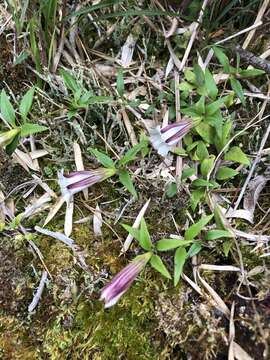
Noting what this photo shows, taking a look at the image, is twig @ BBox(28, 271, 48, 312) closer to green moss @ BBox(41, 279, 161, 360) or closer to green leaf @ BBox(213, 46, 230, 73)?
green moss @ BBox(41, 279, 161, 360)

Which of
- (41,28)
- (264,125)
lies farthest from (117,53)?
(264,125)

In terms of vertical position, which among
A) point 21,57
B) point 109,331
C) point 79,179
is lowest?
point 109,331

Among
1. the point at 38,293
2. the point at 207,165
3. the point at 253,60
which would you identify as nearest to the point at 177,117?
the point at 207,165

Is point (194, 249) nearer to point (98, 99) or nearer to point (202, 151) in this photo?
point (202, 151)

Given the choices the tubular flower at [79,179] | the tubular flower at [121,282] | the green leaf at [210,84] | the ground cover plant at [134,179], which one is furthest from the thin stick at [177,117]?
the tubular flower at [121,282]

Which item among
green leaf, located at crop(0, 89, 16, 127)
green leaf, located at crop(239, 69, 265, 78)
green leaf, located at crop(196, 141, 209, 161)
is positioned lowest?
green leaf, located at crop(196, 141, 209, 161)

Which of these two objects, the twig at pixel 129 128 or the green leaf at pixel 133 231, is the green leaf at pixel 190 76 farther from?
the green leaf at pixel 133 231

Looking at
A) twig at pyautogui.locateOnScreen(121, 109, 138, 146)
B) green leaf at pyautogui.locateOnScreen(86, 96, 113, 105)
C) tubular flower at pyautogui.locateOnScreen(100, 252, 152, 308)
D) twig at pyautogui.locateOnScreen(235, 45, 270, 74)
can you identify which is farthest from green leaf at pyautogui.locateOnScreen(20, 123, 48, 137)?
twig at pyautogui.locateOnScreen(235, 45, 270, 74)
